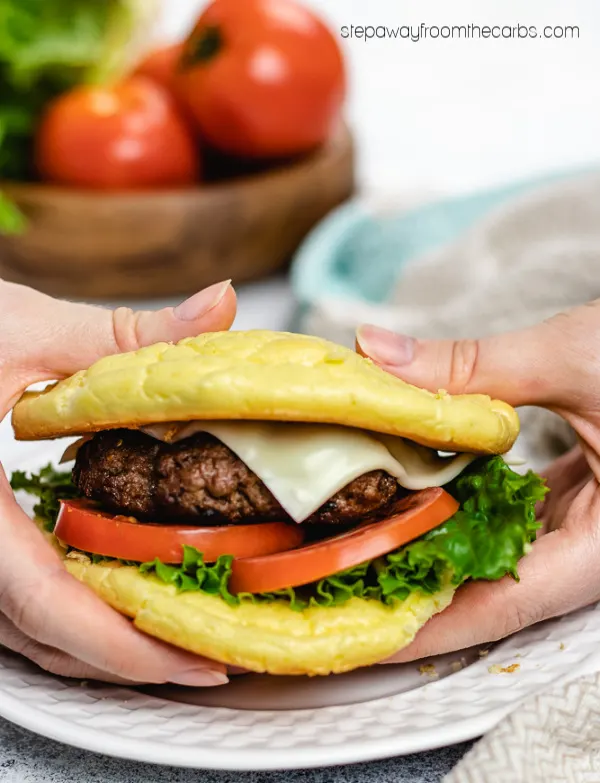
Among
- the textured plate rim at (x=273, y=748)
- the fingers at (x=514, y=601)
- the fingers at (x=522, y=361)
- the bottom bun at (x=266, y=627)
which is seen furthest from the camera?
the fingers at (x=522, y=361)

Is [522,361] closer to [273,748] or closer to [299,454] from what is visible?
[299,454]

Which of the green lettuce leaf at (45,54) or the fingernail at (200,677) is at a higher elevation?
the green lettuce leaf at (45,54)

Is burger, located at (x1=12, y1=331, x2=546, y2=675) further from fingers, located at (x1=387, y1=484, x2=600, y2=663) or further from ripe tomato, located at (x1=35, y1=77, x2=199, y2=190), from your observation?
ripe tomato, located at (x1=35, y1=77, x2=199, y2=190)

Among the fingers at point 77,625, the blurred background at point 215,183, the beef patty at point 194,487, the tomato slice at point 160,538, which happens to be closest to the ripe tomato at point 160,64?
the blurred background at point 215,183

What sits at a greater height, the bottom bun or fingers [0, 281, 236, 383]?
fingers [0, 281, 236, 383]

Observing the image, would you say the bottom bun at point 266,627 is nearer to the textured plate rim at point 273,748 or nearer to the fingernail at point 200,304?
the textured plate rim at point 273,748

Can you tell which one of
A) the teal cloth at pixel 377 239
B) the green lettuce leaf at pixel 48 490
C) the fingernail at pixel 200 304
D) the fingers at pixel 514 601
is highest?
the fingernail at pixel 200 304

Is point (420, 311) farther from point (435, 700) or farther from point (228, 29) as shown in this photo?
point (435, 700)

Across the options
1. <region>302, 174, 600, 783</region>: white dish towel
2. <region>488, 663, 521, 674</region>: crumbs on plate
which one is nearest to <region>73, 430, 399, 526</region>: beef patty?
<region>488, 663, 521, 674</region>: crumbs on plate
